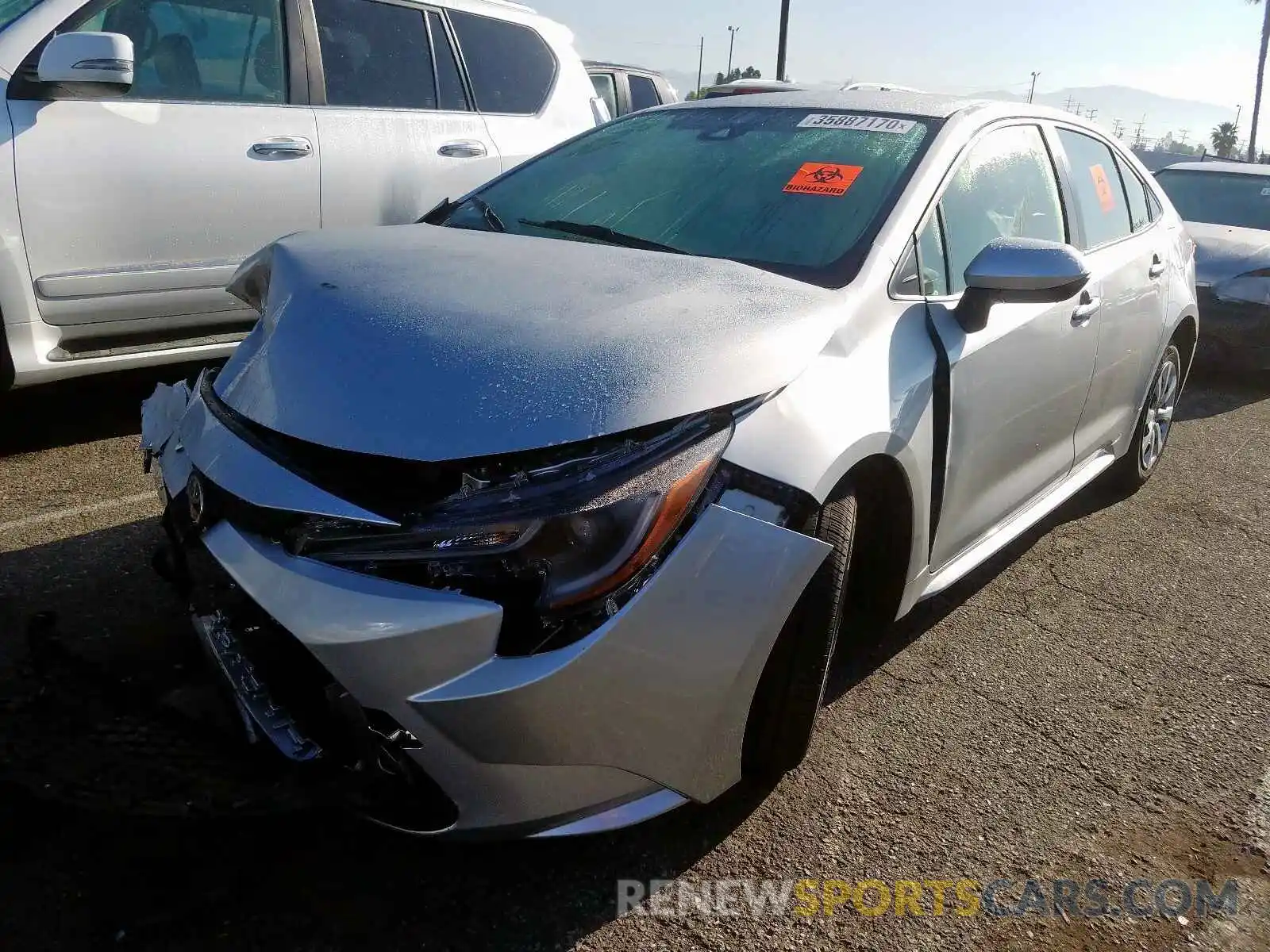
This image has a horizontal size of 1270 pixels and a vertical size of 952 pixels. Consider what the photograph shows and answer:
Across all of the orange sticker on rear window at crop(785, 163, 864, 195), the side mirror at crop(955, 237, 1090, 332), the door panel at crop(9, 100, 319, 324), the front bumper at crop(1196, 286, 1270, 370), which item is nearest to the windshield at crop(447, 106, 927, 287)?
the orange sticker on rear window at crop(785, 163, 864, 195)

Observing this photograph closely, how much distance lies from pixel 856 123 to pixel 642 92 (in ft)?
23.9

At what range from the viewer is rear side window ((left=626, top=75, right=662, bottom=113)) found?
9664 mm

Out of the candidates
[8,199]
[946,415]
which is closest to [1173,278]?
[946,415]

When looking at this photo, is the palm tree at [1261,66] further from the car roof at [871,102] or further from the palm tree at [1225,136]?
the car roof at [871,102]

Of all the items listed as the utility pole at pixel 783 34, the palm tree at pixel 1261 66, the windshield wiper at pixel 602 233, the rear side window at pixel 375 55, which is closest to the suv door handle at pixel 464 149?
the rear side window at pixel 375 55

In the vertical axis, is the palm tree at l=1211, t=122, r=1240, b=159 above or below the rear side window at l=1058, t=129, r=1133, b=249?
below

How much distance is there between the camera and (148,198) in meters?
3.92

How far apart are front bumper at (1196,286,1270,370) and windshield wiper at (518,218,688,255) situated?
537 cm

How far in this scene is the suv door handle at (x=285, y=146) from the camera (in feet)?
13.9

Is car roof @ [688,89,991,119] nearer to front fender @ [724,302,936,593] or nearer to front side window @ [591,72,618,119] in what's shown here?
front fender @ [724,302,936,593]

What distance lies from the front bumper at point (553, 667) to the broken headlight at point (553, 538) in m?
0.04

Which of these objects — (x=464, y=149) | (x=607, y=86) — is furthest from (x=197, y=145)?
(x=607, y=86)

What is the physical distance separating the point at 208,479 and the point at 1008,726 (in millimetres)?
2040

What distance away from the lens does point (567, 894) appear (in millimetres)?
2033
